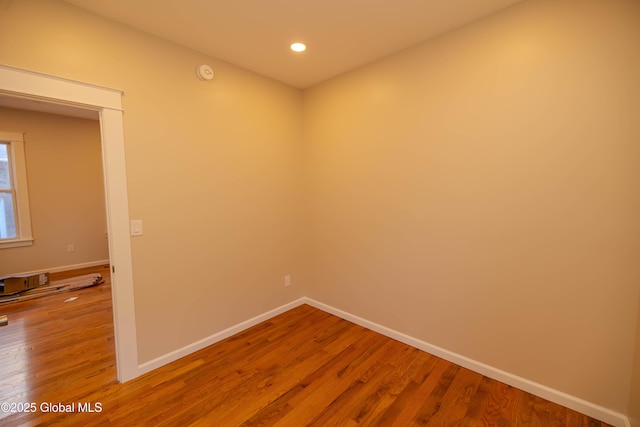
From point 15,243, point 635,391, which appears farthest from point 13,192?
point 635,391

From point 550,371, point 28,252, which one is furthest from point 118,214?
point 28,252

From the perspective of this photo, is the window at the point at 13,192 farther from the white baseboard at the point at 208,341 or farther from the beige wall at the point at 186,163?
the white baseboard at the point at 208,341

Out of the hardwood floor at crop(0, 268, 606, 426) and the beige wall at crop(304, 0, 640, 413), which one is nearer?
the beige wall at crop(304, 0, 640, 413)

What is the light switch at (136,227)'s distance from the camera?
81.3 inches

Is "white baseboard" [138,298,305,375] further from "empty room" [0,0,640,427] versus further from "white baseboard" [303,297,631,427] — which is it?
"white baseboard" [303,297,631,427]

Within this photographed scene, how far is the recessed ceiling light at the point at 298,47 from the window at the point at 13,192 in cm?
518

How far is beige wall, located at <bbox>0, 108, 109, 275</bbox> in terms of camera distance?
4547mm

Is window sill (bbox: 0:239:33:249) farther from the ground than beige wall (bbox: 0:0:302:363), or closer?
closer

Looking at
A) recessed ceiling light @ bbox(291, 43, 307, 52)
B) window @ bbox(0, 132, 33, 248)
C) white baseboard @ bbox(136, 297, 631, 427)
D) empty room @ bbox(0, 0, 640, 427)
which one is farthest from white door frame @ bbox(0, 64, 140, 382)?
window @ bbox(0, 132, 33, 248)

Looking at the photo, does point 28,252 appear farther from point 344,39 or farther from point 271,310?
point 344,39

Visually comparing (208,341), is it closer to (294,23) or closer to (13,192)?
(294,23)

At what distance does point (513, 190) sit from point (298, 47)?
80.8 inches

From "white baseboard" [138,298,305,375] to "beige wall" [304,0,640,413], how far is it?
1144mm

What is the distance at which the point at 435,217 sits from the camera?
2295mm
